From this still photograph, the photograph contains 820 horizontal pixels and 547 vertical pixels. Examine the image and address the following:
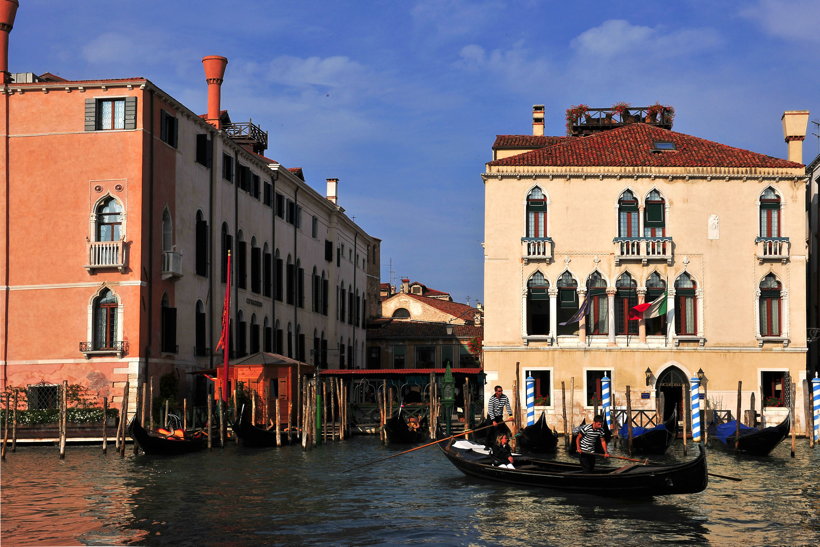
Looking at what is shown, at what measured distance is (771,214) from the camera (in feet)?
99.7

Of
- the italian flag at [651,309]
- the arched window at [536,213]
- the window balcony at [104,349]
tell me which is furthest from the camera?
the arched window at [536,213]

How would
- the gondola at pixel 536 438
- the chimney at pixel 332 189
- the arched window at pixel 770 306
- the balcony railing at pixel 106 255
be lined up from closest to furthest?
the gondola at pixel 536 438
the balcony railing at pixel 106 255
the arched window at pixel 770 306
the chimney at pixel 332 189

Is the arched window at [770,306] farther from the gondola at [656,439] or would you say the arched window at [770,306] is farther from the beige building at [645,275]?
the gondola at [656,439]

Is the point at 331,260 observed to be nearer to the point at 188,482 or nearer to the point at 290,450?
the point at 290,450

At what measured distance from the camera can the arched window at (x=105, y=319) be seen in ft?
94.1

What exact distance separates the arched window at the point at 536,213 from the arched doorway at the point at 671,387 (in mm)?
4942

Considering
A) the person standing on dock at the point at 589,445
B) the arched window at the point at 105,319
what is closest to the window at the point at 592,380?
the arched window at the point at 105,319

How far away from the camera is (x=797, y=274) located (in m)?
30.1

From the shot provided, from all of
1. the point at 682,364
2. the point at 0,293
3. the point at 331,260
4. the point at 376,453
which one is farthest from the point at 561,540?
the point at 331,260

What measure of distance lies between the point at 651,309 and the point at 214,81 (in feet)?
48.2

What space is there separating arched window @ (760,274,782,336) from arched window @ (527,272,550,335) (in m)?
5.68

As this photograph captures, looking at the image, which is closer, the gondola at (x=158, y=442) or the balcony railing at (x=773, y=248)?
the gondola at (x=158, y=442)

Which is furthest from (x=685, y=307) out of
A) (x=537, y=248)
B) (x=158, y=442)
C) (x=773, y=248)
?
(x=158, y=442)

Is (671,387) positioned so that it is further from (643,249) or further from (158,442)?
(158,442)
